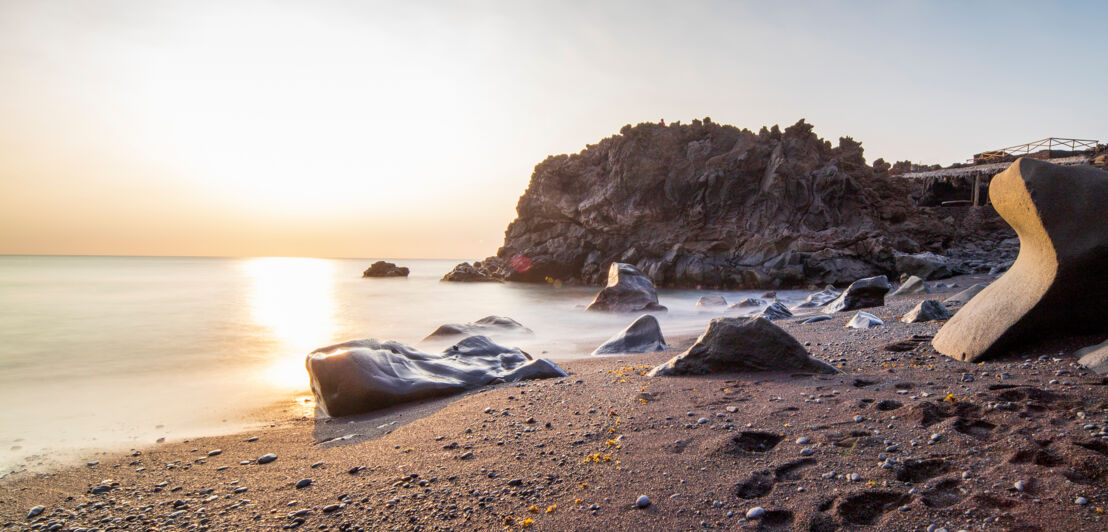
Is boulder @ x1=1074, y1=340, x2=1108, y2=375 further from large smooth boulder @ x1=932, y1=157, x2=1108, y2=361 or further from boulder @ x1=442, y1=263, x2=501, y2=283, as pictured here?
boulder @ x1=442, y1=263, x2=501, y2=283

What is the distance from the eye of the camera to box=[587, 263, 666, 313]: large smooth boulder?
1546cm

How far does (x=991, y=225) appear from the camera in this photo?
104 feet

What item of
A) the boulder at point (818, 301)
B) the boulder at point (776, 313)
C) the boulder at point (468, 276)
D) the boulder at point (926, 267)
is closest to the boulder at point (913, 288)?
the boulder at point (818, 301)

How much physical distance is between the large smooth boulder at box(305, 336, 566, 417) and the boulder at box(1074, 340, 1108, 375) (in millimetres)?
4366

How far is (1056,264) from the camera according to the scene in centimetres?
433

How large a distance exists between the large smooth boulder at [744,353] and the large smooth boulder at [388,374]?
1563 mm

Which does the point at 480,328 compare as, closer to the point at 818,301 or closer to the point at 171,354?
the point at 171,354

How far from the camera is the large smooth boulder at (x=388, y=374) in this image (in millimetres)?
5117

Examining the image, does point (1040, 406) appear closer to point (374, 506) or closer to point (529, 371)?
point (374, 506)

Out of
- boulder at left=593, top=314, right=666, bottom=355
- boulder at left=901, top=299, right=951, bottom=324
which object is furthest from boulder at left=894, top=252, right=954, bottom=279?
boulder at left=593, top=314, right=666, bottom=355

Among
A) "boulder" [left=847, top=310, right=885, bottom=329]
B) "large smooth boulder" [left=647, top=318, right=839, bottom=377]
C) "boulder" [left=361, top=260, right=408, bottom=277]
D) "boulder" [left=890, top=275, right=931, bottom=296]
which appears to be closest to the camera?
"large smooth boulder" [left=647, top=318, right=839, bottom=377]

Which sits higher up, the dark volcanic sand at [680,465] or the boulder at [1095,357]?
the boulder at [1095,357]

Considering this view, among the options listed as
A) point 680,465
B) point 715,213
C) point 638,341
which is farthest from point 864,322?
point 715,213

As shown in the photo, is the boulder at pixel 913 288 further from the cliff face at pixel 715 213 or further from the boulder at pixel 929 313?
the cliff face at pixel 715 213
